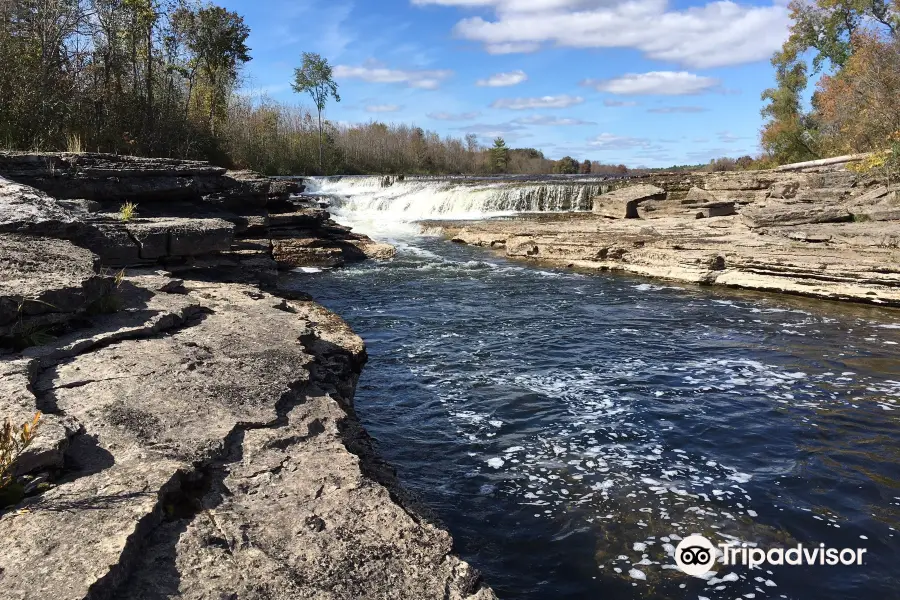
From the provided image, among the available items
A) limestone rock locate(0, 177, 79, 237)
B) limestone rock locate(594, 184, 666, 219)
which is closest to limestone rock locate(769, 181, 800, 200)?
limestone rock locate(594, 184, 666, 219)

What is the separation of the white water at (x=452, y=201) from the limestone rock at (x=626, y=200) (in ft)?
7.23

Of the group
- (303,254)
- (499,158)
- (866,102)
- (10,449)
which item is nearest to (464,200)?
(303,254)

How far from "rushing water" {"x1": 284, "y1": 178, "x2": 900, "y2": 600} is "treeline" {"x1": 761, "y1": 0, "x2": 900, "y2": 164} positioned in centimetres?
1428

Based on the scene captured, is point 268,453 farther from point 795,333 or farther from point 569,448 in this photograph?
point 795,333

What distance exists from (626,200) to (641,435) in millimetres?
14896

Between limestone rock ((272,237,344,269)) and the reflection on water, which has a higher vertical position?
limestone rock ((272,237,344,269))

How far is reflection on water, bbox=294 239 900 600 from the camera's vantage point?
11.2 ft

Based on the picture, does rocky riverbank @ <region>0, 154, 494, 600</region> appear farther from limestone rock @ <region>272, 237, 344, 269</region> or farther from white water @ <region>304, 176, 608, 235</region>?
white water @ <region>304, 176, 608, 235</region>

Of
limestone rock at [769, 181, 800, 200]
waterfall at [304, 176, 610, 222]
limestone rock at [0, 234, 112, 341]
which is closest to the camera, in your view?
limestone rock at [0, 234, 112, 341]

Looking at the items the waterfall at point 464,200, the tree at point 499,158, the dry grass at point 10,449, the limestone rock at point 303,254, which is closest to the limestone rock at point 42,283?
the dry grass at point 10,449

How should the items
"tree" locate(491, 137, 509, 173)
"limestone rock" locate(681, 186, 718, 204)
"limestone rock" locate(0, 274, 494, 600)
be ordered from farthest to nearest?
"tree" locate(491, 137, 509, 173)
"limestone rock" locate(681, 186, 718, 204)
"limestone rock" locate(0, 274, 494, 600)

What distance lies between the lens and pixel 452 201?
23.6 m

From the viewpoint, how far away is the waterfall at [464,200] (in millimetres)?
22250

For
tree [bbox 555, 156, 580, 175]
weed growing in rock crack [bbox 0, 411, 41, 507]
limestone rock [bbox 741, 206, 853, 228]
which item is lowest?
weed growing in rock crack [bbox 0, 411, 41, 507]
